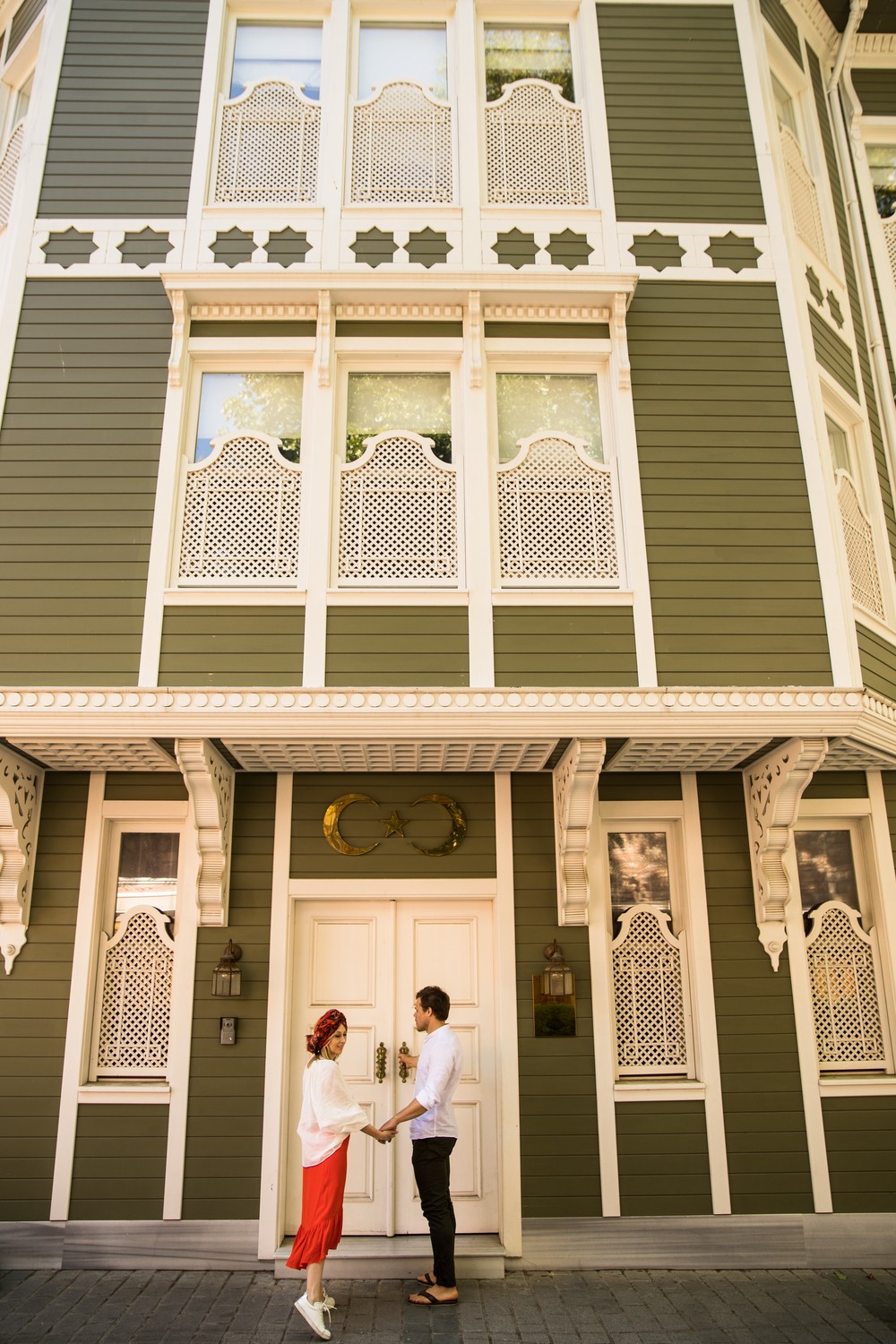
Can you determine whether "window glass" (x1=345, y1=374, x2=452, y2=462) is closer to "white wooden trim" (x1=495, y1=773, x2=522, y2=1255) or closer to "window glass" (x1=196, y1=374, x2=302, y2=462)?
"window glass" (x1=196, y1=374, x2=302, y2=462)

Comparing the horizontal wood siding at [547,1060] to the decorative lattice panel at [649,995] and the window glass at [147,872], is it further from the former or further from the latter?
the window glass at [147,872]

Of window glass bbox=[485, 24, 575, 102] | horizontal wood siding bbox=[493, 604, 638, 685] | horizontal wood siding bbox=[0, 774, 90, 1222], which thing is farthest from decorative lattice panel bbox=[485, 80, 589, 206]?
horizontal wood siding bbox=[0, 774, 90, 1222]

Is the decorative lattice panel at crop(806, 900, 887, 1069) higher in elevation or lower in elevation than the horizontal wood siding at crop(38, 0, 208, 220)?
lower

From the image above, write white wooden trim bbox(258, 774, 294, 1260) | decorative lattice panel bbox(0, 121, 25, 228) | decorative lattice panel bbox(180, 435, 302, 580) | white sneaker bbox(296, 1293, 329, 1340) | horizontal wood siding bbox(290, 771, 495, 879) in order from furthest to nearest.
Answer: decorative lattice panel bbox(0, 121, 25, 228) < horizontal wood siding bbox(290, 771, 495, 879) < decorative lattice panel bbox(180, 435, 302, 580) < white wooden trim bbox(258, 774, 294, 1260) < white sneaker bbox(296, 1293, 329, 1340)

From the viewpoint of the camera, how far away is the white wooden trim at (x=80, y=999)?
257 inches

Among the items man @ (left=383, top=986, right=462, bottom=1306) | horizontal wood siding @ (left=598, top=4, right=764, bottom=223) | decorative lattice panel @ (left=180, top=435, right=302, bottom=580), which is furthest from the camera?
horizontal wood siding @ (left=598, top=4, right=764, bottom=223)

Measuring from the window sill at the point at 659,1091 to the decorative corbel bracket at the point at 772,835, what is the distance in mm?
1110

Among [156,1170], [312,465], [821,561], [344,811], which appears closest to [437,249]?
[312,465]

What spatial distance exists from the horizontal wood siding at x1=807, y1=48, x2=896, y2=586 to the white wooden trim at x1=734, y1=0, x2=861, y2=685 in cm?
145

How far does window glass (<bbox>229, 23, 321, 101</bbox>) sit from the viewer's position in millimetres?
8312

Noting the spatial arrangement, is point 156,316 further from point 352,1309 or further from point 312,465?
point 352,1309

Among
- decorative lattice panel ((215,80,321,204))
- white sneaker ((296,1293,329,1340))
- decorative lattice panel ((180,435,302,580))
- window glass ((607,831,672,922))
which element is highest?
decorative lattice panel ((215,80,321,204))

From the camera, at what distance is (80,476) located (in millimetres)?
7055

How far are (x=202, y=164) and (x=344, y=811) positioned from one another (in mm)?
5625
